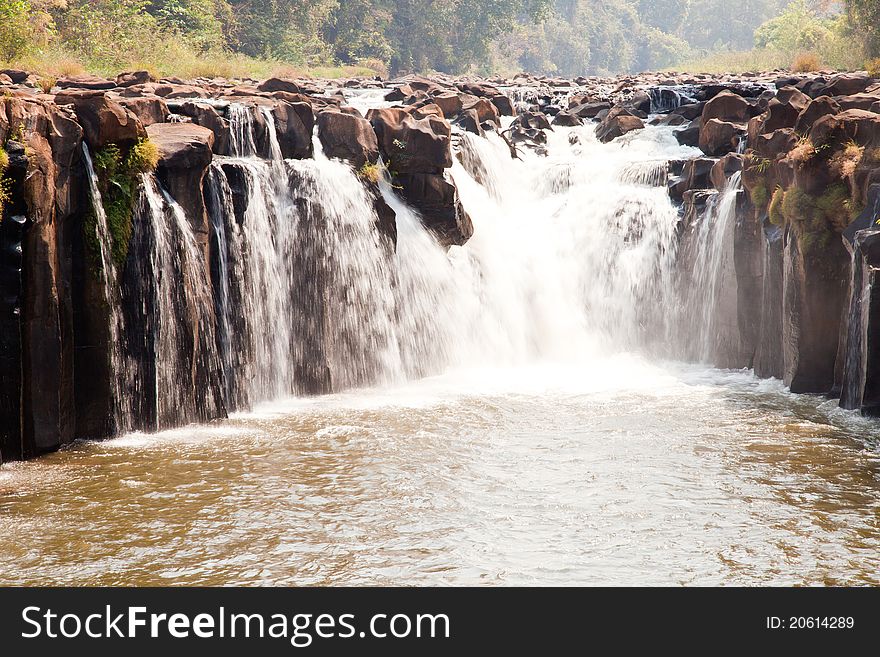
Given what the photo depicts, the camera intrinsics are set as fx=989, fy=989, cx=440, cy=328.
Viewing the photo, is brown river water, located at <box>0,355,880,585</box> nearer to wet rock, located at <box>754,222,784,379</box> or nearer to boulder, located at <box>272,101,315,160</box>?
wet rock, located at <box>754,222,784,379</box>

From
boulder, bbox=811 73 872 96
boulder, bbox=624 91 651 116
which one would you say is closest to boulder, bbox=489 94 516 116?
boulder, bbox=624 91 651 116

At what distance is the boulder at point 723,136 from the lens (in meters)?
21.1

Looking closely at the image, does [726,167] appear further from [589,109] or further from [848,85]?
Result: [589,109]

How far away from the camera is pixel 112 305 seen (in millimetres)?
12273

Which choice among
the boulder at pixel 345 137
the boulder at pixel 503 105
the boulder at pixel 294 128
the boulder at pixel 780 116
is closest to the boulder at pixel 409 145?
the boulder at pixel 345 137

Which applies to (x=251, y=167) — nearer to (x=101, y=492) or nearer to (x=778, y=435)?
(x=101, y=492)

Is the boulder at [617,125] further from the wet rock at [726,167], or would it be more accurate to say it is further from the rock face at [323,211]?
the wet rock at [726,167]

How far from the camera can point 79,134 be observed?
39.2 feet

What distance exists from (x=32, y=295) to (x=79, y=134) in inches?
82.8

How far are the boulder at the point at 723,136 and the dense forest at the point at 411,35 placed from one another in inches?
686

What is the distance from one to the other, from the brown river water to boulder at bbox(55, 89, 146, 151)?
12.2 ft

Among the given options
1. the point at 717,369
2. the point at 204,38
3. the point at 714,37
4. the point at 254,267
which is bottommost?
the point at 717,369

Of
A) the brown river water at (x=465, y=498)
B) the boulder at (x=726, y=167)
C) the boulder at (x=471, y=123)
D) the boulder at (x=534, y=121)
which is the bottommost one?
the brown river water at (x=465, y=498)
